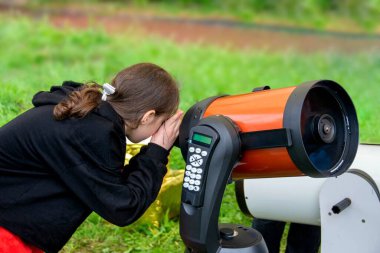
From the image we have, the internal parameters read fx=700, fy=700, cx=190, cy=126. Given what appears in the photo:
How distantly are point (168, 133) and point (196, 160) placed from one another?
10.4 inches

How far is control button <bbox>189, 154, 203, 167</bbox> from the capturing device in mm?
2193

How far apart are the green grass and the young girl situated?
1.53m

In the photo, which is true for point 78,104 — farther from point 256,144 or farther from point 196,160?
point 256,144

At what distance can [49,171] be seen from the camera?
7.90 feet

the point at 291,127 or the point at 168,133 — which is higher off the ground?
the point at 291,127

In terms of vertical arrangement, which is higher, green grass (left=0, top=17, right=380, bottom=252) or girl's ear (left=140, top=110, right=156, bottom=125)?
girl's ear (left=140, top=110, right=156, bottom=125)

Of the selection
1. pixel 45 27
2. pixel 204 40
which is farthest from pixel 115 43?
pixel 204 40

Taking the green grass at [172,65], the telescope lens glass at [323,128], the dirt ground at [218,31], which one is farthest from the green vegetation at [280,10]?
the telescope lens glass at [323,128]

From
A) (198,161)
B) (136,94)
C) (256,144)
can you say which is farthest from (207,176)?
(136,94)

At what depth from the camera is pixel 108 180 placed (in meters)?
2.33

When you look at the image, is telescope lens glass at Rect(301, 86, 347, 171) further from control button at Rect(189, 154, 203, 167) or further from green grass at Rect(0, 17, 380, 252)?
green grass at Rect(0, 17, 380, 252)

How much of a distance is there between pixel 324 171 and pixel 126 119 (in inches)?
27.4

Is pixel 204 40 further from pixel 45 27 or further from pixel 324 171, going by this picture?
pixel 324 171

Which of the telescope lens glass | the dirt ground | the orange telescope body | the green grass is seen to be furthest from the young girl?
the dirt ground
